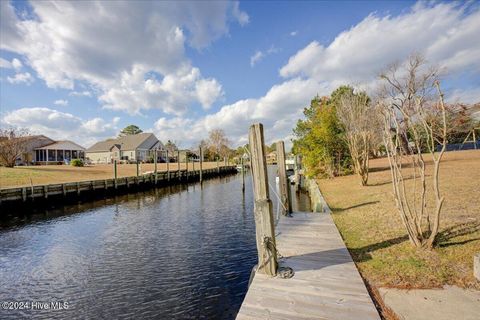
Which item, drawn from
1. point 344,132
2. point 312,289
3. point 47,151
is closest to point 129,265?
point 312,289

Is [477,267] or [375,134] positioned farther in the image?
[375,134]

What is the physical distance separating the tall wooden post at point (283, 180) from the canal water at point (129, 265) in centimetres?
177

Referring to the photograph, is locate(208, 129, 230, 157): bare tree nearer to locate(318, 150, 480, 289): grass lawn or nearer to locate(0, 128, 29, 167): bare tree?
locate(0, 128, 29, 167): bare tree

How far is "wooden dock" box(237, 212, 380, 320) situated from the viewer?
132 inches

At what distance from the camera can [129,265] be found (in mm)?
7438

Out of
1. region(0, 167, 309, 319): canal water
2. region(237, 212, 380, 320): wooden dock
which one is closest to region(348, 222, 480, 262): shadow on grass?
region(237, 212, 380, 320): wooden dock

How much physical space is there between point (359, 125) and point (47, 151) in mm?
49395

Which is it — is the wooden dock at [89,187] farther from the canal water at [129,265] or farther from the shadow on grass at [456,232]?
the shadow on grass at [456,232]

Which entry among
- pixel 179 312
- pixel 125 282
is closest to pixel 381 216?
pixel 179 312

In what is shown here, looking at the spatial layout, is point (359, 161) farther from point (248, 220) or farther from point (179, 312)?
point (179, 312)

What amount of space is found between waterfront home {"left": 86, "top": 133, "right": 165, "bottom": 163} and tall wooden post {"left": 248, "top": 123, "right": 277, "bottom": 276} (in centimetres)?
5137

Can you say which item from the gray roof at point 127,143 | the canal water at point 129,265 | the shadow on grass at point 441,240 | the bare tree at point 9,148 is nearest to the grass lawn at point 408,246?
the shadow on grass at point 441,240

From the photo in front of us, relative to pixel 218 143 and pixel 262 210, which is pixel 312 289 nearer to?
pixel 262 210

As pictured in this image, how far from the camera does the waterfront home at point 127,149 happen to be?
2095 inches
